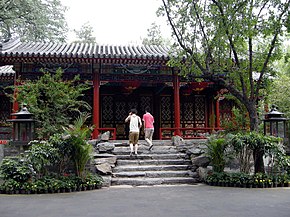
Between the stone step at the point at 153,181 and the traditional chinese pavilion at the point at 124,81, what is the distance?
3.16 metres

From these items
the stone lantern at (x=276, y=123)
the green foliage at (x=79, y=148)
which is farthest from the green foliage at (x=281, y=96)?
the green foliage at (x=79, y=148)

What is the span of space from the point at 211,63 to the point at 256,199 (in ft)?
13.3

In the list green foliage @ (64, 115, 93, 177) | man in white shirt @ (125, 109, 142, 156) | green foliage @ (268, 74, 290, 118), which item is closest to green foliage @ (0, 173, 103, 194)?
green foliage @ (64, 115, 93, 177)

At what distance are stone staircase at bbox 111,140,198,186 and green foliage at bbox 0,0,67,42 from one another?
505 inches

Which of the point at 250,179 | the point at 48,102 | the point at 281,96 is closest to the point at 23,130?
the point at 48,102

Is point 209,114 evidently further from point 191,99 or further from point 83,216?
point 83,216

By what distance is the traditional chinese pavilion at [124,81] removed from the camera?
37.2 feet

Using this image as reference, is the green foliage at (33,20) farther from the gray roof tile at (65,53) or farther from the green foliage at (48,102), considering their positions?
the green foliage at (48,102)

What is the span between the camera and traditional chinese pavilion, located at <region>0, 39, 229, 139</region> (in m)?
11.3

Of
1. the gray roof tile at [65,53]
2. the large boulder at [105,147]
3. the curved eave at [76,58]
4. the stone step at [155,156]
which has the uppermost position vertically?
the gray roof tile at [65,53]

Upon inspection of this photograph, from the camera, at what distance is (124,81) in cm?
1255

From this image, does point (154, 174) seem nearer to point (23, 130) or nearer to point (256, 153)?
point (256, 153)

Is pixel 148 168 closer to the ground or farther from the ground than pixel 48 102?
closer to the ground

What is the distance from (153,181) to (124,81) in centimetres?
529
